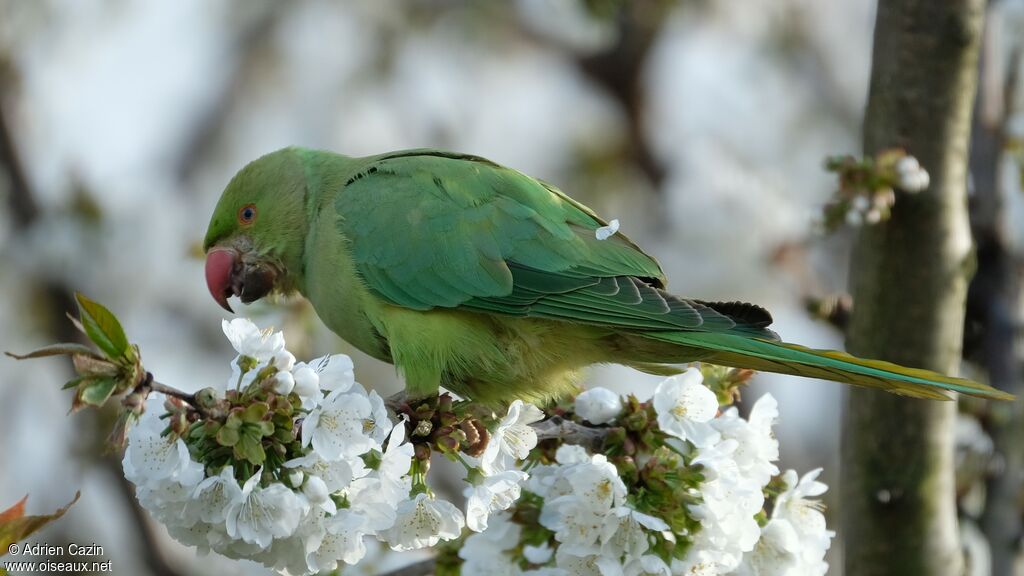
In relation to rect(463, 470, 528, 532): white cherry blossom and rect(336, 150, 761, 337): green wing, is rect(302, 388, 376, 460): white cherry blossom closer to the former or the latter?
rect(463, 470, 528, 532): white cherry blossom

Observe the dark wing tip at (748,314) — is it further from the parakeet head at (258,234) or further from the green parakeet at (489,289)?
the parakeet head at (258,234)

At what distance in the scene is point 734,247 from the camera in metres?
6.46

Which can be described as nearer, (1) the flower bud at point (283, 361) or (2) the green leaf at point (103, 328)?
(2) the green leaf at point (103, 328)

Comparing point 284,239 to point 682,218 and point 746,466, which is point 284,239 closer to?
point 746,466

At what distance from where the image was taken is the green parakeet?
9.98 feet

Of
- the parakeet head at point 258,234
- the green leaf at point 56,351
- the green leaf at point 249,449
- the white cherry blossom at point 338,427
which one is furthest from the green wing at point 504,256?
the green leaf at point 56,351

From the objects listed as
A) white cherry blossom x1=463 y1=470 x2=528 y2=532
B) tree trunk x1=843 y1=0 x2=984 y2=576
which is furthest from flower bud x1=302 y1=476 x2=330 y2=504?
tree trunk x1=843 y1=0 x2=984 y2=576

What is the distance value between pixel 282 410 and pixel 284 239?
1.76 metres

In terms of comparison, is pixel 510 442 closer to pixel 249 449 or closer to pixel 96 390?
pixel 249 449

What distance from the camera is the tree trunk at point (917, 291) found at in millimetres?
3080

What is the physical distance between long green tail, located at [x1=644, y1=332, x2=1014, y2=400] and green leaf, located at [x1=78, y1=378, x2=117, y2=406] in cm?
154

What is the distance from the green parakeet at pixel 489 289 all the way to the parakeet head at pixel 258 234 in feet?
0.51

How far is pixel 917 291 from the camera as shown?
3.09 metres

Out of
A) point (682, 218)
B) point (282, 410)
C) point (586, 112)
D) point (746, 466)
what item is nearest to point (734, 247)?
point (682, 218)
